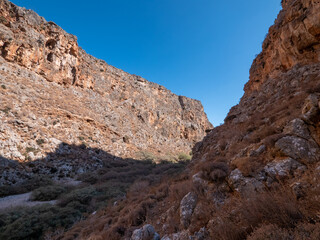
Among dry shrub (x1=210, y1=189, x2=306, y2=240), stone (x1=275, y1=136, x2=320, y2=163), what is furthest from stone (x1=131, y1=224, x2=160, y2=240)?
stone (x1=275, y1=136, x2=320, y2=163)

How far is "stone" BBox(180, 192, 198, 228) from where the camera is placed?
3479mm

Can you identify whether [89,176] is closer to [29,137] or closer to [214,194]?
[29,137]

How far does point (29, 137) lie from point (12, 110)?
3411 mm

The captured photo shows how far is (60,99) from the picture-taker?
22.3m

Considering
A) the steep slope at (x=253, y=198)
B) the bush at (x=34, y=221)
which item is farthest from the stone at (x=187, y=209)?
the bush at (x=34, y=221)

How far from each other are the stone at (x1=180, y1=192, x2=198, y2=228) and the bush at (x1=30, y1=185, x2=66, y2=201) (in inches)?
361

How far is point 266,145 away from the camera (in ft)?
13.6

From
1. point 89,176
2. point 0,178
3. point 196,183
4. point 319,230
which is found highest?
point 0,178

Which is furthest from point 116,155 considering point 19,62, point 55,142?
point 19,62

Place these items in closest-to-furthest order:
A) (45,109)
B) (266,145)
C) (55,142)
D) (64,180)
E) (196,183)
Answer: (266,145), (196,183), (64,180), (55,142), (45,109)

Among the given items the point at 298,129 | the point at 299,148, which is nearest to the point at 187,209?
the point at 299,148

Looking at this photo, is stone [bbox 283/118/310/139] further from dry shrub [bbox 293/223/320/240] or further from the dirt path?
the dirt path

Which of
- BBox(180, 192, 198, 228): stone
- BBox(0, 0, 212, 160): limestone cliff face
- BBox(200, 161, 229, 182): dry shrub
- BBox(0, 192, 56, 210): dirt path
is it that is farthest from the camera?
BBox(0, 0, 212, 160): limestone cliff face

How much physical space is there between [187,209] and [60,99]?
2372 centimetres
